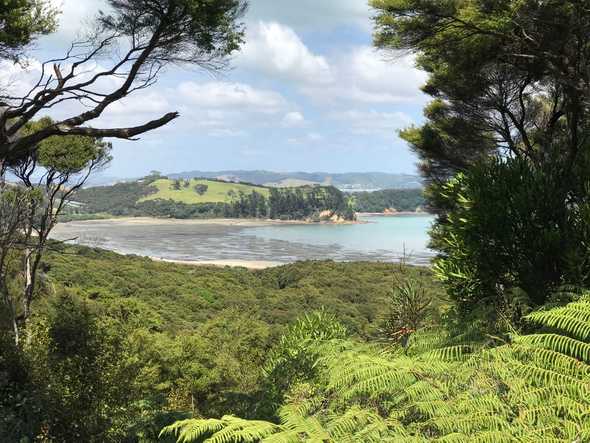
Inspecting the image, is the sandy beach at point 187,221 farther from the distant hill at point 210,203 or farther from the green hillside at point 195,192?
the green hillside at point 195,192

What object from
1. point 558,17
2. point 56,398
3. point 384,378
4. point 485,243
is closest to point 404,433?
point 384,378

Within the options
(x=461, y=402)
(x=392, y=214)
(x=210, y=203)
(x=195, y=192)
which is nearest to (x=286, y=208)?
(x=210, y=203)

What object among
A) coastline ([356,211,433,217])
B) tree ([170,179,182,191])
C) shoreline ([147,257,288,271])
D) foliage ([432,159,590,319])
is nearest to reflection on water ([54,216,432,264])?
shoreline ([147,257,288,271])

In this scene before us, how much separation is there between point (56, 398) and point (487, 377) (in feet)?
18.8

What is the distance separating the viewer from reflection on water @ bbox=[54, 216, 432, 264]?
5947 centimetres

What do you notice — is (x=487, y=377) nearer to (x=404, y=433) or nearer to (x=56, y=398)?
(x=404, y=433)

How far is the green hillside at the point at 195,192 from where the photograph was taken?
131m

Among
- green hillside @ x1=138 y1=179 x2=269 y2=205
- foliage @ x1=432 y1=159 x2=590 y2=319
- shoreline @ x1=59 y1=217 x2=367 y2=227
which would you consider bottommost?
shoreline @ x1=59 y1=217 x2=367 y2=227

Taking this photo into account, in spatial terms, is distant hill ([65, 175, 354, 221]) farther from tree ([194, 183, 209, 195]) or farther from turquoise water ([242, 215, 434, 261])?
turquoise water ([242, 215, 434, 261])

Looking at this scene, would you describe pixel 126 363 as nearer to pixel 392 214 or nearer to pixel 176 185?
pixel 392 214

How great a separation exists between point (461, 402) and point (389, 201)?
150 metres

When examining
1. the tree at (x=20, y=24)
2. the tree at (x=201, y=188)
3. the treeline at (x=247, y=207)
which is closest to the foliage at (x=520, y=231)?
the tree at (x=20, y=24)

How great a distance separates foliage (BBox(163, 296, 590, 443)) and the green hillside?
419 ft

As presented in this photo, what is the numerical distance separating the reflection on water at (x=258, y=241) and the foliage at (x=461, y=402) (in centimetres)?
4043
